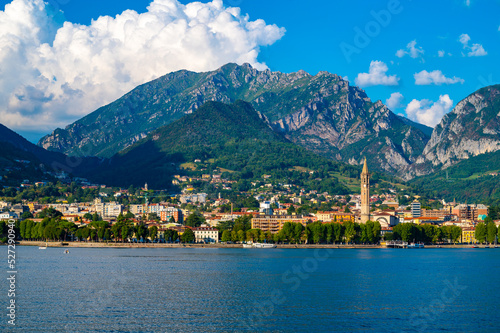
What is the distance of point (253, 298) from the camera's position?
63.2m

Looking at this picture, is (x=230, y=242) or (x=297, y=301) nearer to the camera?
(x=297, y=301)

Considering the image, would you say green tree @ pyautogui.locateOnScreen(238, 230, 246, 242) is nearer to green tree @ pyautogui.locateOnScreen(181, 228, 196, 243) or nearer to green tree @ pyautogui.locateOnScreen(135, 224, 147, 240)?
green tree @ pyautogui.locateOnScreen(181, 228, 196, 243)

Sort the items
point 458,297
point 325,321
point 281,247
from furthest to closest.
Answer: point 281,247
point 458,297
point 325,321

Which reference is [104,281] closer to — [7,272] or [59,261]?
[7,272]

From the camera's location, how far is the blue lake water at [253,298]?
50656 millimetres

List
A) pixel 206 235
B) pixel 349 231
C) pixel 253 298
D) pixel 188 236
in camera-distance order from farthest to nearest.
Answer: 1. pixel 206 235
2. pixel 188 236
3. pixel 349 231
4. pixel 253 298

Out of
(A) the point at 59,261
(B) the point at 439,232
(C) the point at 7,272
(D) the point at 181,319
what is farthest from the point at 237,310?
(B) the point at 439,232

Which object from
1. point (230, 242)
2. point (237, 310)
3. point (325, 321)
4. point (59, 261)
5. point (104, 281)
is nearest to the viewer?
point (325, 321)

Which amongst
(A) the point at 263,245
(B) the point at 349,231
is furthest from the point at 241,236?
(B) the point at 349,231

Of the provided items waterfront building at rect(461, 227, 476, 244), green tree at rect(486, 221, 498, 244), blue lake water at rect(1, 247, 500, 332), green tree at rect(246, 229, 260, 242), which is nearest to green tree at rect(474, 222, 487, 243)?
green tree at rect(486, 221, 498, 244)

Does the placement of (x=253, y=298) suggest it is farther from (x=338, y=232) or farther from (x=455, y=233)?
(x=455, y=233)

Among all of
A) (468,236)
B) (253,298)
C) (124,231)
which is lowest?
(253,298)

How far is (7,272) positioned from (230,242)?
96.2m

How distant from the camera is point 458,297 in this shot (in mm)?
65750
